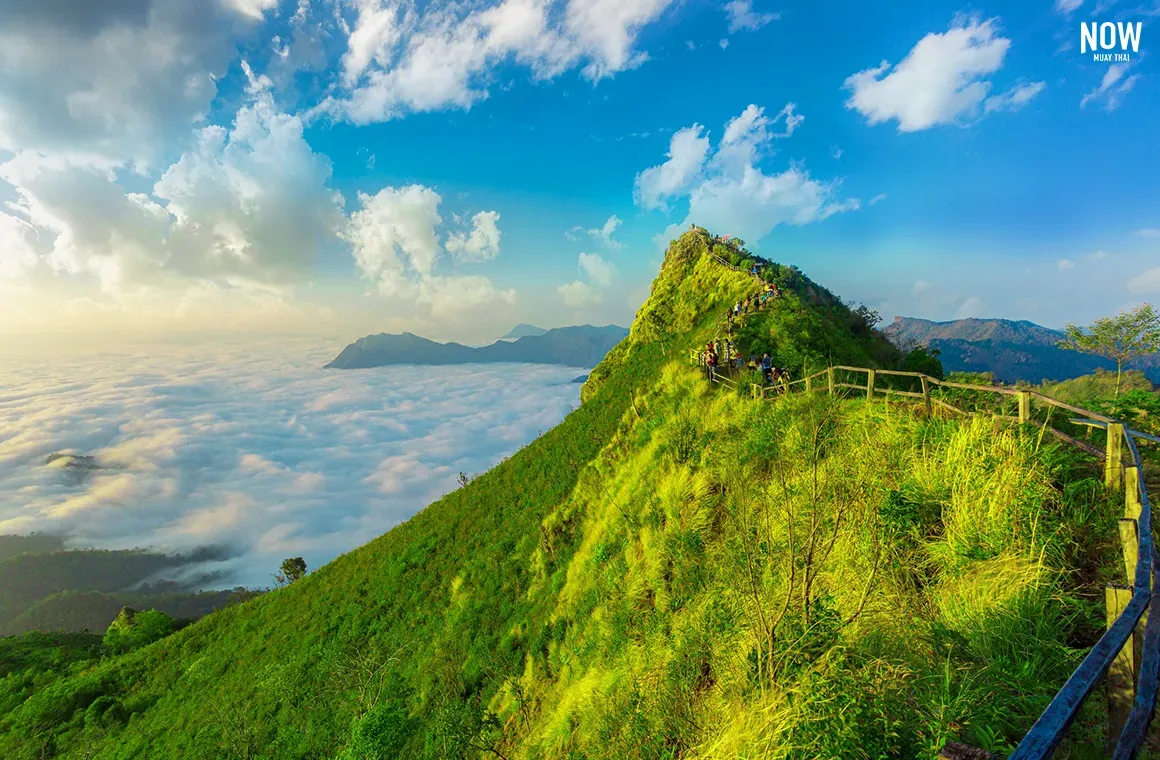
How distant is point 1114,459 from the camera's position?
6.79 meters

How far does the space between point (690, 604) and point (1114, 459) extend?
7.05 m

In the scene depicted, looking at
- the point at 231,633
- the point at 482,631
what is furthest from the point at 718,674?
the point at 231,633

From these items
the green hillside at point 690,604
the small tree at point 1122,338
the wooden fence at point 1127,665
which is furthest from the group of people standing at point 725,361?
the small tree at point 1122,338

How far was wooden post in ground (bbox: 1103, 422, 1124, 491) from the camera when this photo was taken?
6.67 metres

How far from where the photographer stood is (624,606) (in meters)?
11.5

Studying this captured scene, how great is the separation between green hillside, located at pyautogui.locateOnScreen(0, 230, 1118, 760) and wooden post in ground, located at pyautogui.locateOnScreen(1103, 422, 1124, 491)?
0.21m

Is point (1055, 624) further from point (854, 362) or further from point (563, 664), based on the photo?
point (854, 362)

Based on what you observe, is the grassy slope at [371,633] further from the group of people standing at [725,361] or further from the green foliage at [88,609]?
Result: the green foliage at [88,609]

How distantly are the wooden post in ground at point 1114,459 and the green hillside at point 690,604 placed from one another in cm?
21

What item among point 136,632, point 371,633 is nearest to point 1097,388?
point 371,633

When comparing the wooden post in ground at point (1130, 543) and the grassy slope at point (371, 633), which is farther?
the grassy slope at point (371, 633)

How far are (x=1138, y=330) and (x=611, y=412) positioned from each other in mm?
37235

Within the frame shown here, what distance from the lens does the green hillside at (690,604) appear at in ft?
16.9

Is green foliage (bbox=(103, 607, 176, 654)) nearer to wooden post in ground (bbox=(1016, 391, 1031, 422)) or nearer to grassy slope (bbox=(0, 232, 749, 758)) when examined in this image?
grassy slope (bbox=(0, 232, 749, 758))
